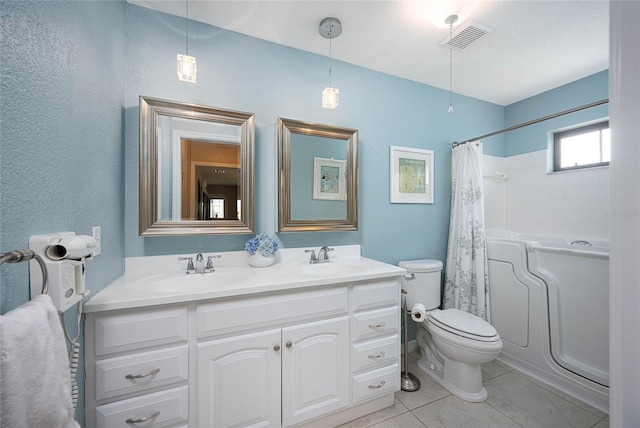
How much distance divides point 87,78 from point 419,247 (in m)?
2.33

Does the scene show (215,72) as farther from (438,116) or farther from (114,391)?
(438,116)

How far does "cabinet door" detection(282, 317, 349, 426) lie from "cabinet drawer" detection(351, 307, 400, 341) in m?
0.06

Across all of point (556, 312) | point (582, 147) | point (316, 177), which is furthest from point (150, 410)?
point (582, 147)

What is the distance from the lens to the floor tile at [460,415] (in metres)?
1.46

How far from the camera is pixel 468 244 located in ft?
7.00

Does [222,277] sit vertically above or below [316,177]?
below

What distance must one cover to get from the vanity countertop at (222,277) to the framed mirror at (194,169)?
21cm

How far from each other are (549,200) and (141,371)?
3.28 meters

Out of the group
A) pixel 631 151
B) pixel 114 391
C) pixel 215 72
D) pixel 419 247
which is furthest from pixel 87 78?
pixel 419 247

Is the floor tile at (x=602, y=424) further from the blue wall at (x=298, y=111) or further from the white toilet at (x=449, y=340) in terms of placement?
the blue wall at (x=298, y=111)

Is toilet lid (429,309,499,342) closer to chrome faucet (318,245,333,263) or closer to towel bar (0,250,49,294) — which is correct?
chrome faucet (318,245,333,263)

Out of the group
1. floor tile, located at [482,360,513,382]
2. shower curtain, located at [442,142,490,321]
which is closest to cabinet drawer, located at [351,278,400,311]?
shower curtain, located at [442,142,490,321]

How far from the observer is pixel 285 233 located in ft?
5.67

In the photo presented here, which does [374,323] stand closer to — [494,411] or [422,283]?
[422,283]
